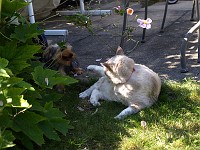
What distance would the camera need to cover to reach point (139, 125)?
253 centimetres

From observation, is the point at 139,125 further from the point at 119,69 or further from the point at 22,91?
the point at 22,91

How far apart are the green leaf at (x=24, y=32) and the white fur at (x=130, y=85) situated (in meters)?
0.65

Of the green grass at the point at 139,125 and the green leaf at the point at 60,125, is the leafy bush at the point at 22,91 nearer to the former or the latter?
the green leaf at the point at 60,125

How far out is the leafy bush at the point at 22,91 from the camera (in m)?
1.98

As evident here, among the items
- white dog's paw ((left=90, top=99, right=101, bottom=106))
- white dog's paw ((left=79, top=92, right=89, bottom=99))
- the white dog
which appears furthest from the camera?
white dog's paw ((left=79, top=92, right=89, bottom=99))

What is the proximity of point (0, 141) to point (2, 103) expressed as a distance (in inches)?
7.6

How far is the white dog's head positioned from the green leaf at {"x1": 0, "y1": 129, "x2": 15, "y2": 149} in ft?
3.54

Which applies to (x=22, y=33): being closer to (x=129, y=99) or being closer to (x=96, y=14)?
(x=129, y=99)

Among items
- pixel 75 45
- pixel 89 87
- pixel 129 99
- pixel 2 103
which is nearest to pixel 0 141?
pixel 2 103

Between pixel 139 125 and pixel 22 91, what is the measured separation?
0.90 meters

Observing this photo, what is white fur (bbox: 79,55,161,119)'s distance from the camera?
275 centimetres

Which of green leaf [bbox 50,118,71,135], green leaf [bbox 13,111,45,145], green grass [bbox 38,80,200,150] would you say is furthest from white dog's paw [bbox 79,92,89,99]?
green leaf [bbox 13,111,45,145]

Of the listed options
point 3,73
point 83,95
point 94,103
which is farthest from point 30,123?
point 83,95

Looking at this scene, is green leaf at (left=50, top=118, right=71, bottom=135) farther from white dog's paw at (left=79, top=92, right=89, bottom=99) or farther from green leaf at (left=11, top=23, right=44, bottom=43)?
white dog's paw at (left=79, top=92, right=89, bottom=99)
